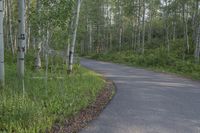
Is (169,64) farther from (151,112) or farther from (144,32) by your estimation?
(151,112)

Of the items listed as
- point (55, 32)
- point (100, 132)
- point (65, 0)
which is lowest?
point (100, 132)

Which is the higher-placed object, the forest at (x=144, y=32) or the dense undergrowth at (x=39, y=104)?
the forest at (x=144, y=32)

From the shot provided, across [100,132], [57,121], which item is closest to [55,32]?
[57,121]

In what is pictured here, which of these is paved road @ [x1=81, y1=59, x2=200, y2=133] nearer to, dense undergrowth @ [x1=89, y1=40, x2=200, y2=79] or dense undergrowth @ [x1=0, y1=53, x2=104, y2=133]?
dense undergrowth @ [x1=0, y1=53, x2=104, y2=133]

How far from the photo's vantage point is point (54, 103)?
8.86 metres

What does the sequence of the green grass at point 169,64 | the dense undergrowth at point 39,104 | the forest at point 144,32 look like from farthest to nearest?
the forest at point 144,32 < the green grass at point 169,64 < the dense undergrowth at point 39,104

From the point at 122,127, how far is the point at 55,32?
209 inches

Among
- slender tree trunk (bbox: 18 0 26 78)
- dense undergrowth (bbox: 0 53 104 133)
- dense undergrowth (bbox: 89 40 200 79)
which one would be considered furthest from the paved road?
dense undergrowth (bbox: 89 40 200 79)

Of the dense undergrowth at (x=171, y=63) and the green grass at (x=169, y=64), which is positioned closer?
the dense undergrowth at (x=171, y=63)

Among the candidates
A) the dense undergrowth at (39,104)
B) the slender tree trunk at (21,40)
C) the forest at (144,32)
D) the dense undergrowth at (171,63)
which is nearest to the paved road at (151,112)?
the dense undergrowth at (39,104)

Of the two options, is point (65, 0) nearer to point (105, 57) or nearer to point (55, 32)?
point (55, 32)

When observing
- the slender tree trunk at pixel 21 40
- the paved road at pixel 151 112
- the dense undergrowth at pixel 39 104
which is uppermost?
the slender tree trunk at pixel 21 40

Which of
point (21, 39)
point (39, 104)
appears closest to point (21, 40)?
Answer: point (21, 39)

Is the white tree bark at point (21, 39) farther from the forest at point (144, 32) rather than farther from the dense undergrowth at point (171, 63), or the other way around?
the forest at point (144, 32)
